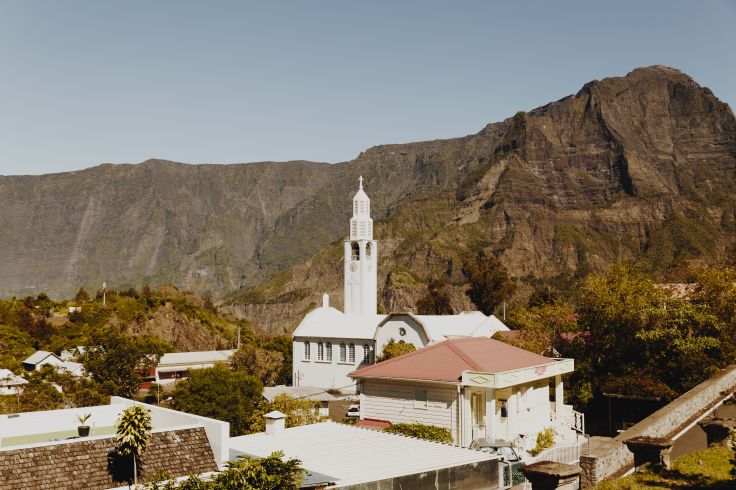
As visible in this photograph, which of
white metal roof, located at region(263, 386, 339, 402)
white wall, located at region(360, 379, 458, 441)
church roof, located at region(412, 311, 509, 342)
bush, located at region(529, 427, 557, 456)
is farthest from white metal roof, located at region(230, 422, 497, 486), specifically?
church roof, located at region(412, 311, 509, 342)

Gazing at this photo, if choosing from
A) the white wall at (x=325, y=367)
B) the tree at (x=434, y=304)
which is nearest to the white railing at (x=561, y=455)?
the white wall at (x=325, y=367)

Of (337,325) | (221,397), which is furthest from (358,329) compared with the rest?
(221,397)

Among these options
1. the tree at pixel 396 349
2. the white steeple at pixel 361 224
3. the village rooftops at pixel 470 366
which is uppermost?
the white steeple at pixel 361 224

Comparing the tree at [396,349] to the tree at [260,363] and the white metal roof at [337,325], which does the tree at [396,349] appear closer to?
the white metal roof at [337,325]

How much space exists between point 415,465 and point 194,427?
600 cm

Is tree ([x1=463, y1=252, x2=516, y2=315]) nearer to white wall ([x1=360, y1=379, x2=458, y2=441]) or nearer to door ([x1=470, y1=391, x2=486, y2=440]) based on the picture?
white wall ([x1=360, y1=379, x2=458, y2=441])

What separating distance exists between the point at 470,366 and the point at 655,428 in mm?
12805

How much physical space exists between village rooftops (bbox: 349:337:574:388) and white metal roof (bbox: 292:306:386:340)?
22904 millimetres

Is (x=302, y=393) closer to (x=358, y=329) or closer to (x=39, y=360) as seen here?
(x=358, y=329)

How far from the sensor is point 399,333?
51125 millimetres

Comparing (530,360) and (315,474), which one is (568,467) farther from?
(530,360)

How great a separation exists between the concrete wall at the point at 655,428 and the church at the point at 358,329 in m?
24.9

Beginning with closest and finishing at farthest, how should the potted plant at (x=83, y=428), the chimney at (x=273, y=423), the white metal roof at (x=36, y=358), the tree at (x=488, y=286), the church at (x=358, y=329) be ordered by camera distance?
the potted plant at (x=83, y=428), the chimney at (x=273, y=423), the church at (x=358, y=329), the white metal roof at (x=36, y=358), the tree at (x=488, y=286)

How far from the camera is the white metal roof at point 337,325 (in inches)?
2226
